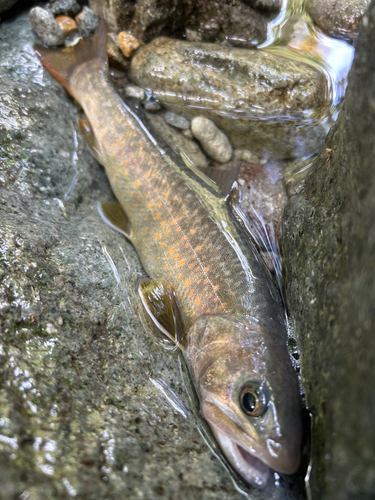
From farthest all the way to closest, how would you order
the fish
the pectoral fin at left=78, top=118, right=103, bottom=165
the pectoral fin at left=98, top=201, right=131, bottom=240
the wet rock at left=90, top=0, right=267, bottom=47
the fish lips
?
the wet rock at left=90, top=0, right=267, bottom=47 → the pectoral fin at left=78, top=118, right=103, bottom=165 → the pectoral fin at left=98, top=201, right=131, bottom=240 → the fish → the fish lips

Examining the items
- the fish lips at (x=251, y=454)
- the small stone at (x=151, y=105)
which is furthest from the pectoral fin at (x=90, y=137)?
the fish lips at (x=251, y=454)

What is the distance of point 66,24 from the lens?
5.18 metres

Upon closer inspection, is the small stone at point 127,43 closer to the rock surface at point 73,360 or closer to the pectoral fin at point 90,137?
the pectoral fin at point 90,137

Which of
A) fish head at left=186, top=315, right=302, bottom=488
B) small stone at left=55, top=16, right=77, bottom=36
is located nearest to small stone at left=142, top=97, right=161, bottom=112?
small stone at left=55, top=16, right=77, bottom=36

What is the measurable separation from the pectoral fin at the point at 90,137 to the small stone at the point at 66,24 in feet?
5.08

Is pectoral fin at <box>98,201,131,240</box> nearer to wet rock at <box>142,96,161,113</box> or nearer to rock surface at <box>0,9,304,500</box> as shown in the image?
rock surface at <box>0,9,304,500</box>

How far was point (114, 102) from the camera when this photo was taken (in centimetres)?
448

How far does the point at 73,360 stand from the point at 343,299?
193 centimetres

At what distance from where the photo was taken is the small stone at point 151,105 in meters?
4.96

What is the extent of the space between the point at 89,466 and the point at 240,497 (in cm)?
102

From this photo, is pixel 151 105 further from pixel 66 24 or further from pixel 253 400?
pixel 253 400

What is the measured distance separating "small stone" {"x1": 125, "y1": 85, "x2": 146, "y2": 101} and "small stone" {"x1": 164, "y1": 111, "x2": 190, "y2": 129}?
427mm

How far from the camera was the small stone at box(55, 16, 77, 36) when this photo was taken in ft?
16.9

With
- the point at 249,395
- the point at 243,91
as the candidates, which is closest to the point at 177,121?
the point at 243,91
